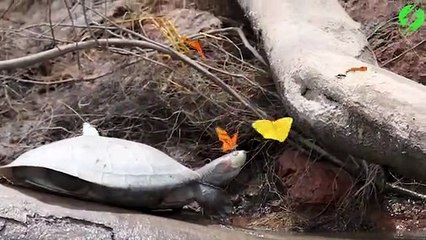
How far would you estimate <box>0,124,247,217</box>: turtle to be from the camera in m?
2.09

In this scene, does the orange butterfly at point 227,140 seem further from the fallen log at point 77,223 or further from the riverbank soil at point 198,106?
the fallen log at point 77,223

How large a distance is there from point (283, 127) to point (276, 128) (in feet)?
0.13

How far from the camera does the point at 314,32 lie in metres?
2.58

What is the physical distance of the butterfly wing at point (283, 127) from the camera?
2365mm

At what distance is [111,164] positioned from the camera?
2.13m

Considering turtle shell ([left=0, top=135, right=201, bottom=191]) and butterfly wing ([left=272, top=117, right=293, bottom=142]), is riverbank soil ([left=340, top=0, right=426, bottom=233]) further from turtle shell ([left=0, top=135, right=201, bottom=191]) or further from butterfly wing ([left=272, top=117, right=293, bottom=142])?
turtle shell ([left=0, top=135, right=201, bottom=191])

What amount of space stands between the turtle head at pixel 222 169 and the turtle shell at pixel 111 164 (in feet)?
0.23

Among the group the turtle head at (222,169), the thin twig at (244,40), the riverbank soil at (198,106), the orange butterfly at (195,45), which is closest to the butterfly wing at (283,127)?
the turtle head at (222,169)

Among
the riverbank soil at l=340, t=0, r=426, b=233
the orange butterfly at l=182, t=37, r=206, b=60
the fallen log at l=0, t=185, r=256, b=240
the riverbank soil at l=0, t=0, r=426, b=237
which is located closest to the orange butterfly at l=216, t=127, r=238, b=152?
the riverbank soil at l=0, t=0, r=426, b=237

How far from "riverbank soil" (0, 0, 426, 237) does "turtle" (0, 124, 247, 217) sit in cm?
12

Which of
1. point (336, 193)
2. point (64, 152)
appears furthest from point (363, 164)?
point (64, 152)

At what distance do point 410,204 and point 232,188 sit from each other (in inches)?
25.3

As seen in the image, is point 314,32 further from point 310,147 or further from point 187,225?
point 187,225

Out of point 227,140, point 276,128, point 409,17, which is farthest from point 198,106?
point 409,17
